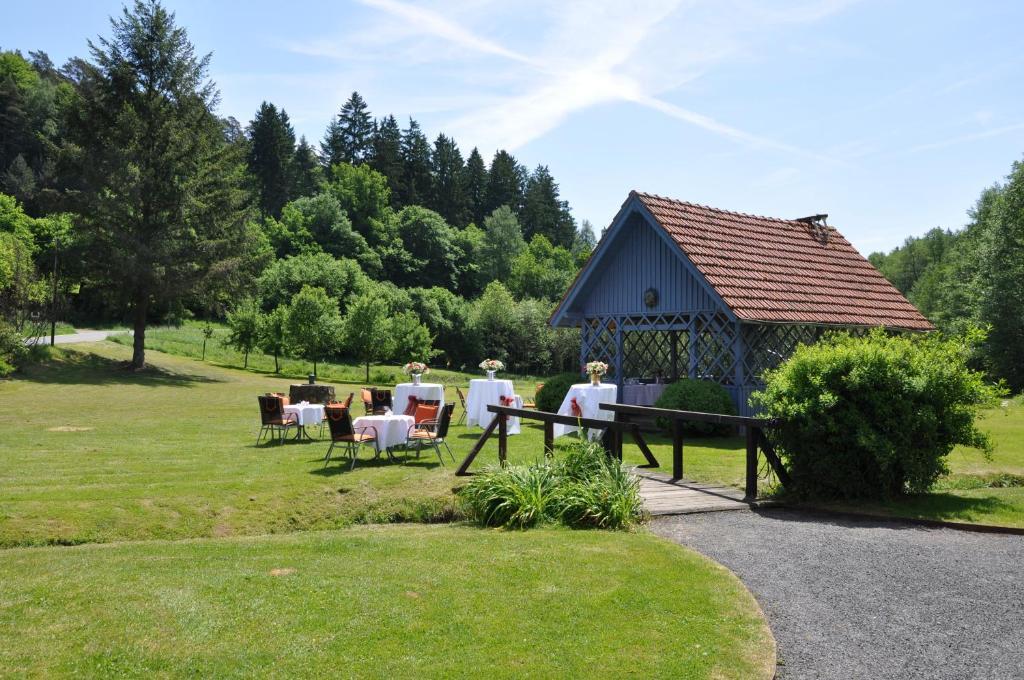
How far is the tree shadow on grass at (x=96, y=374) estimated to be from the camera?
97.7ft

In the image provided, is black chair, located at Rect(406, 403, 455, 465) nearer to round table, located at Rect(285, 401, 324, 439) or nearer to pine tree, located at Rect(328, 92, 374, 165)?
round table, located at Rect(285, 401, 324, 439)

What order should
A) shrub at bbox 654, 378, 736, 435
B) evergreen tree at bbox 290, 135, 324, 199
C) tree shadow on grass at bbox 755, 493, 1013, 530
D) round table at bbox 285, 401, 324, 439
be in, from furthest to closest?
evergreen tree at bbox 290, 135, 324, 199
shrub at bbox 654, 378, 736, 435
round table at bbox 285, 401, 324, 439
tree shadow on grass at bbox 755, 493, 1013, 530

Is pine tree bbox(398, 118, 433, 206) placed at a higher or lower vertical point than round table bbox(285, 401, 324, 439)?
higher

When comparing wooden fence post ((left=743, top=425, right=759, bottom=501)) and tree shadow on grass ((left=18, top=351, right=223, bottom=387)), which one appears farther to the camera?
tree shadow on grass ((left=18, top=351, right=223, bottom=387))

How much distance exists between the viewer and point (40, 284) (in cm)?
3572

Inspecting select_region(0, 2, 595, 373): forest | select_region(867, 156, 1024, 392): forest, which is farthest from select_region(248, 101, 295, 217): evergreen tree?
select_region(867, 156, 1024, 392): forest

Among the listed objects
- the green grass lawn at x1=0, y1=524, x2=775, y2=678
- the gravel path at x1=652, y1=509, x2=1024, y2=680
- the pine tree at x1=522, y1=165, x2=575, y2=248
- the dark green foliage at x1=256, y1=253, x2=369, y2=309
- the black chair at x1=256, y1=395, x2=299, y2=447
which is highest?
the pine tree at x1=522, y1=165, x2=575, y2=248

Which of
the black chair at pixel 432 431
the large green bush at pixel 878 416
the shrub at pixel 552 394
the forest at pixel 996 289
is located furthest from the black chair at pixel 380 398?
the forest at pixel 996 289

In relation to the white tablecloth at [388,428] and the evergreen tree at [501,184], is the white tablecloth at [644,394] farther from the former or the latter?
the evergreen tree at [501,184]

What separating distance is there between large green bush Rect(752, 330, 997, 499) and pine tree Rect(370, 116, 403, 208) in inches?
3349

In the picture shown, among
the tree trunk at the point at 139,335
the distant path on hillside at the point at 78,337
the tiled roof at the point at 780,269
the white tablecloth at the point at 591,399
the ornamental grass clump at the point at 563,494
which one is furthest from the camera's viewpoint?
the distant path on hillside at the point at 78,337

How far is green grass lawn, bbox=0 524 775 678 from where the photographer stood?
15.4 ft

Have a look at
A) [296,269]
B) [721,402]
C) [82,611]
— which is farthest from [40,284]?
[82,611]

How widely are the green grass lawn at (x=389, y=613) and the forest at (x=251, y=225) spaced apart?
1014 inches
